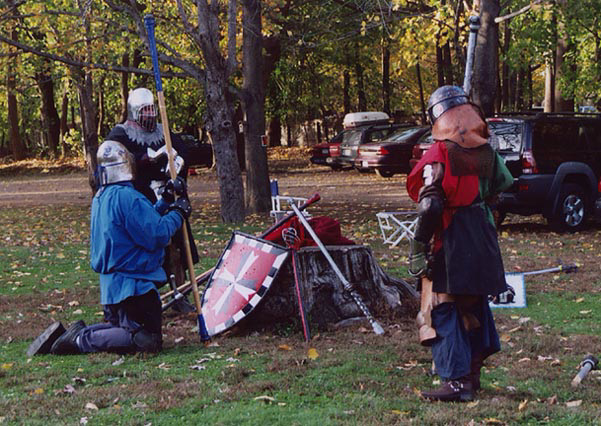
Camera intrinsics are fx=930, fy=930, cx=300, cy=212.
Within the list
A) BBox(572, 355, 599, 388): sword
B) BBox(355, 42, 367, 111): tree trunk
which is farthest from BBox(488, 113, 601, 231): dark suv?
BBox(355, 42, 367, 111): tree trunk

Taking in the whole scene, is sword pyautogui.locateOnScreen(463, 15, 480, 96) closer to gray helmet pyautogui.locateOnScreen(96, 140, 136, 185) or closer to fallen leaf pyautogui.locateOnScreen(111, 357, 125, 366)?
gray helmet pyautogui.locateOnScreen(96, 140, 136, 185)

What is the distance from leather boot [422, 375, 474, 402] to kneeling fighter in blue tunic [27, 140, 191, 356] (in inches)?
93.8

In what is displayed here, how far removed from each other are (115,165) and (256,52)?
38.6 feet

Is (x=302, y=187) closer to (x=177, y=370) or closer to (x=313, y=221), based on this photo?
(x=313, y=221)

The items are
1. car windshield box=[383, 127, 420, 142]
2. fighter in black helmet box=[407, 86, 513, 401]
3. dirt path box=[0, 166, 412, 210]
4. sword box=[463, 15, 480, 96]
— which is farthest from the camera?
car windshield box=[383, 127, 420, 142]

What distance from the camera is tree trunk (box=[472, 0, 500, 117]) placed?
50.5 feet

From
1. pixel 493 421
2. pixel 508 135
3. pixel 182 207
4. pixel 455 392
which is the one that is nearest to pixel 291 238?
pixel 182 207

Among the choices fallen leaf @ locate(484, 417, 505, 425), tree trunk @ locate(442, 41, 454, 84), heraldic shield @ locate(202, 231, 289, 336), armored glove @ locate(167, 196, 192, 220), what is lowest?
fallen leaf @ locate(484, 417, 505, 425)

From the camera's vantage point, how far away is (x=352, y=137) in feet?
103

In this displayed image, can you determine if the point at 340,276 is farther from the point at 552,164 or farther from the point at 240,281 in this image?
the point at 552,164

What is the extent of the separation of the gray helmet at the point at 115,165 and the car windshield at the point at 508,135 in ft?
28.1

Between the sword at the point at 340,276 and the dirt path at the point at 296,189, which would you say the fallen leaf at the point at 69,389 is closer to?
the sword at the point at 340,276

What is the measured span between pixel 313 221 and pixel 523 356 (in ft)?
7.24

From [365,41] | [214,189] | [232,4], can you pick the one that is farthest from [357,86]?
[232,4]
